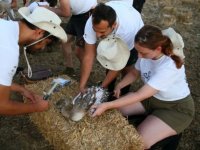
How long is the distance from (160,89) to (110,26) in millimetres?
728

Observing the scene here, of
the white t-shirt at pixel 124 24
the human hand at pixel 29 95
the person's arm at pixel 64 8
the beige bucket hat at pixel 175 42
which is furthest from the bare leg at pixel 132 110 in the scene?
the person's arm at pixel 64 8

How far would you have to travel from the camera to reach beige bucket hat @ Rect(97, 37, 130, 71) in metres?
3.44

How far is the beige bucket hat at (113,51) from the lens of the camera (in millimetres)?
3438

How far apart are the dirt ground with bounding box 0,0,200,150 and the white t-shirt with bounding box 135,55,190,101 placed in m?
Answer: 0.89

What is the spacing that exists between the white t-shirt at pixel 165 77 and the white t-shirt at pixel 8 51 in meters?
1.21

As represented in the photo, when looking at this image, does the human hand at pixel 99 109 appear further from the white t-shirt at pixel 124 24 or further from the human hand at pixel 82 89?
the white t-shirt at pixel 124 24

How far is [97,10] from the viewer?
11.0 ft

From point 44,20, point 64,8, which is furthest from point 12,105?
point 64,8

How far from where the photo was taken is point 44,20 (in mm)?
2867

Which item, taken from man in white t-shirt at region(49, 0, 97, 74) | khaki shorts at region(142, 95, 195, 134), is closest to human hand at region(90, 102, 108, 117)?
khaki shorts at region(142, 95, 195, 134)

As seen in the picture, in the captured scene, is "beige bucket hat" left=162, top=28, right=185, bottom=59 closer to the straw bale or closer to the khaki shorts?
the khaki shorts

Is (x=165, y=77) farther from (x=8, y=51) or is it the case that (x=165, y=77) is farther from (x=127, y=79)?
(x=8, y=51)

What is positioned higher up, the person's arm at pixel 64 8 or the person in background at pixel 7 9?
the person's arm at pixel 64 8

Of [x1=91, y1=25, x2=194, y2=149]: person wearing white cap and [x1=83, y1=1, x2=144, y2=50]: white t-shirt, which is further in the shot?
[x1=83, y1=1, x2=144, y2=50]: white t-shirt
